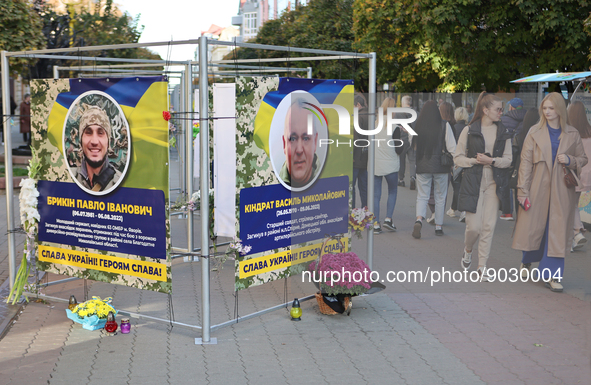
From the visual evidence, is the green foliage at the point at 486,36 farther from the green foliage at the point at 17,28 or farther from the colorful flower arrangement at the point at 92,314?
the colorful flower arrangement at the point at 92,314

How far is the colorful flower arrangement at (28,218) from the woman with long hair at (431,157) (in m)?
4.93

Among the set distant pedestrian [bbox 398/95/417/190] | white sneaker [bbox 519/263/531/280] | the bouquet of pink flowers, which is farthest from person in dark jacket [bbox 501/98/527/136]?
the bouquet of pink flowers

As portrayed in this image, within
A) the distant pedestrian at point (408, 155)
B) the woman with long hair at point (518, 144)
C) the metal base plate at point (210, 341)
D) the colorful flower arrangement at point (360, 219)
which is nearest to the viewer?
the metal base plate at point (210, 341)

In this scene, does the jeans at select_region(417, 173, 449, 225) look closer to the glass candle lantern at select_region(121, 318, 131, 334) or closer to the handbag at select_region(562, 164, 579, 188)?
the handbag at select_region(562, 164, 579, 188)

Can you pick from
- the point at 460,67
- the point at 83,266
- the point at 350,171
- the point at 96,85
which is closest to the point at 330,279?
the point at 350,171

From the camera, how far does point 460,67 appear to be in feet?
59.4

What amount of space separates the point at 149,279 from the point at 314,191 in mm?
1758

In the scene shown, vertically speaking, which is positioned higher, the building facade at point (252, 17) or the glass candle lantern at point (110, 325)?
the building facade at point (252, 17)

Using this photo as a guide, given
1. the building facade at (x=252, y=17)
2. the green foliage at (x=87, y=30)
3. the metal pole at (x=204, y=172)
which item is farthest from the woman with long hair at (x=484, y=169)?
the building facade at (x=252, y=17)

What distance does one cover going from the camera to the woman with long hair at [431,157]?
28.6 ft

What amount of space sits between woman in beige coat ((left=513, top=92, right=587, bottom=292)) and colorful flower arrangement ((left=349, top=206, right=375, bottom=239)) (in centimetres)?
180

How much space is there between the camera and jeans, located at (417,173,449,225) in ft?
31.1

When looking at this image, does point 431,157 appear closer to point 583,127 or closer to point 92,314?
point 583,127

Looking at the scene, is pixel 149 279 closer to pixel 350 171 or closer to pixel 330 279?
pixel 330 279
